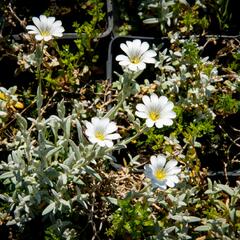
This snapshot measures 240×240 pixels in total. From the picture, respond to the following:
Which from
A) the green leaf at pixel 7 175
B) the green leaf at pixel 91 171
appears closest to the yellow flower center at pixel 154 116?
the green leaf at pixel 91 171

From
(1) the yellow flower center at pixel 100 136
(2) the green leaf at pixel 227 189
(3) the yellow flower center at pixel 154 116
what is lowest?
(2) the green leaf at pixel 227 189

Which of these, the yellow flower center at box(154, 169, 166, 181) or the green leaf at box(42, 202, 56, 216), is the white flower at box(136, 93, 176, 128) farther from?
the green leaf at box(42, 202, 56, 216)

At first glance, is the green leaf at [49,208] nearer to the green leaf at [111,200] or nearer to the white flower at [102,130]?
the green leaf at [111,200]

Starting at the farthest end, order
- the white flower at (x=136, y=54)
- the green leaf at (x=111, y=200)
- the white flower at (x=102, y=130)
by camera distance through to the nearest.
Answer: the green leaf at (x=111, y=200) → the white flower at (x=136, y=54) → the white flower at (x=102, y=130)

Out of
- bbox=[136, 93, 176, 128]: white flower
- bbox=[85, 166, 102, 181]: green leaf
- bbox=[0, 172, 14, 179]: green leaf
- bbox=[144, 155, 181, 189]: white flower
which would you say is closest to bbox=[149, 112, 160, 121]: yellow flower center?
bbox=[136, 93, 176, 128]: white flower

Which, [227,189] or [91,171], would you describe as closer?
[91,171]

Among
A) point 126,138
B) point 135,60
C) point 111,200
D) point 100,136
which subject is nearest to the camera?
point 100,136

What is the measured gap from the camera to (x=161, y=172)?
1822 millimetres

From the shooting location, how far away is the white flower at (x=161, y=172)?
1761mm

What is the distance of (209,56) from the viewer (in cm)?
257

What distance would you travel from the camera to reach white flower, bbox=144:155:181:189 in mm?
1761

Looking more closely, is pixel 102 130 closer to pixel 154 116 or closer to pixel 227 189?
pixel 154 116

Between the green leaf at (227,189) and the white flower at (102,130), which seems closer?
the white flower at (102,130)

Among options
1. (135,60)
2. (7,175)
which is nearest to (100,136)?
(135,60)
